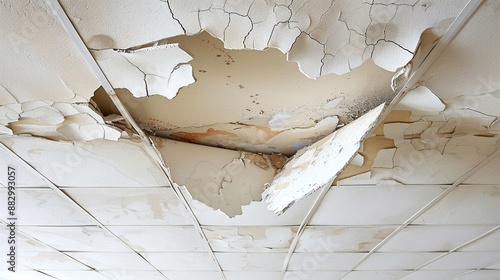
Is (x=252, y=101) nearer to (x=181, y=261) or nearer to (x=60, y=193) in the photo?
(x=60, y=193)

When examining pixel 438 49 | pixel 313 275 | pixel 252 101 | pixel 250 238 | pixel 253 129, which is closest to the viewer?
pixel 438 49

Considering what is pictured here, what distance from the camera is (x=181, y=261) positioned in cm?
252

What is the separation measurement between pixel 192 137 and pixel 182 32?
635 mm

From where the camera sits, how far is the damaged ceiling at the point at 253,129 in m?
0.86

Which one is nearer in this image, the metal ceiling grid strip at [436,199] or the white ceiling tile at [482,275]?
the metal ceiling grid strip at [436,199]

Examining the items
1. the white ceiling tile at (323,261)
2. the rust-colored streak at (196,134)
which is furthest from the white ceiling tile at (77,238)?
the white ceiling tile at (323,261)

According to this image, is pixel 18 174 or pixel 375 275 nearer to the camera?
pixel 18 174

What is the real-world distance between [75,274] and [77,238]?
3.21 ft

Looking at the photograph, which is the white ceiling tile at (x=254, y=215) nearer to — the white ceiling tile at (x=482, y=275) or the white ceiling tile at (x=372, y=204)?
the white ceiling tile at (x=372, y=204)

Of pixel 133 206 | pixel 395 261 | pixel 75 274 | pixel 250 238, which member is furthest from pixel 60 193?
pixel 395 261

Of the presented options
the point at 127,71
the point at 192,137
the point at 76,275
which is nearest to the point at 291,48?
the point at 127,71

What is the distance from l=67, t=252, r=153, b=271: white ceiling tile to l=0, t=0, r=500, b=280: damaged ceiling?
52mm

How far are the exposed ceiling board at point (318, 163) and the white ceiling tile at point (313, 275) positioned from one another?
145 cm

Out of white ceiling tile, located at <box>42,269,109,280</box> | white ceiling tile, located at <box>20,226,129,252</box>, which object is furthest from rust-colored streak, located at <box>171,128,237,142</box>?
white ceiling tile, located at <box>42,269,109,280</box>
